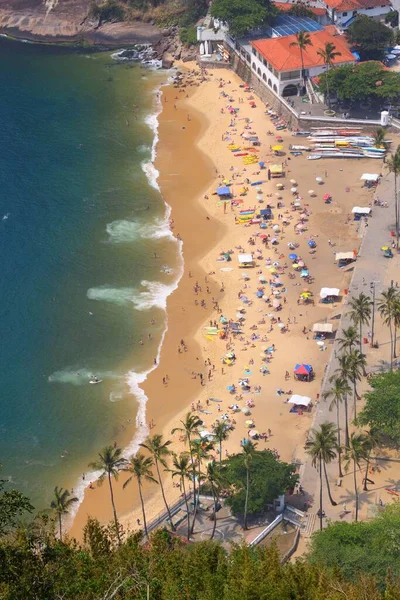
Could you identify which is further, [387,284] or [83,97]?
[83,97]

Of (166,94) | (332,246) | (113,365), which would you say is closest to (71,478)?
(113,365)

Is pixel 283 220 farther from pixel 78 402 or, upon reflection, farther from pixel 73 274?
pixel 78 402

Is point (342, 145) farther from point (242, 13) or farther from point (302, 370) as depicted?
point (302, 370)

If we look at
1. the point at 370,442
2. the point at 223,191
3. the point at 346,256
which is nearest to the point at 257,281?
the point at 346,256

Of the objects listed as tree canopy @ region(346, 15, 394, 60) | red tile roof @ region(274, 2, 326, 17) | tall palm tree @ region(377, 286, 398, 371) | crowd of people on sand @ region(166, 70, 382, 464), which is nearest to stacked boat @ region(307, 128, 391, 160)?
crowd of people on sand @ region(166, 70, 382, 464)

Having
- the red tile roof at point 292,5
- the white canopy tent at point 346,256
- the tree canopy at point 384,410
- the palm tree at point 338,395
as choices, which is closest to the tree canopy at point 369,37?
the red tile roof at point 292,5

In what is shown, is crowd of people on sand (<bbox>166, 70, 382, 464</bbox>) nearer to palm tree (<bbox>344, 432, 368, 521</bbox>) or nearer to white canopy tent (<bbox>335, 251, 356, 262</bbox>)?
white canopy tent (<bbox>335, 251, 356, 262</bbox>)
